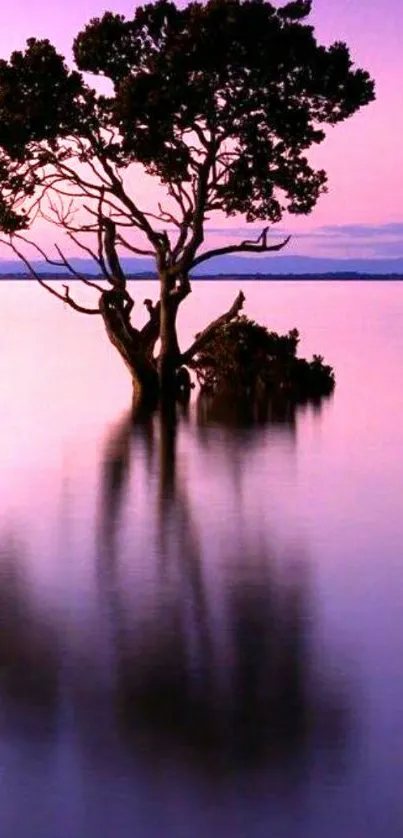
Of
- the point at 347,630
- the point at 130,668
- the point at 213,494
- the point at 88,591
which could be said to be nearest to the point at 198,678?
the point at 130,668

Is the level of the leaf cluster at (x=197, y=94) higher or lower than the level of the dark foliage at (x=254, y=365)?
higher

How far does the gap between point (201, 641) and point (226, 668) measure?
0.78 metres

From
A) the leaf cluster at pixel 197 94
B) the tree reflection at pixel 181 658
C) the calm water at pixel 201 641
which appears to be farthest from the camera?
the leaf cluster at pixel 197 94

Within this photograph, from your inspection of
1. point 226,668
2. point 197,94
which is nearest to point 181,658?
point 226,668

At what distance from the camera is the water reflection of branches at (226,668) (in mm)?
7234

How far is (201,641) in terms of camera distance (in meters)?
9.34

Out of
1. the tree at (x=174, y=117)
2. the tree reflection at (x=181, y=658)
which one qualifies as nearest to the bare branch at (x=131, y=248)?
the tree at (x=174, y=117)

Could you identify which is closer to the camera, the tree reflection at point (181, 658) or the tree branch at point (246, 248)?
the tree reflection at point (181, 658)

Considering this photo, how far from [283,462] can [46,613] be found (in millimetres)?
9808

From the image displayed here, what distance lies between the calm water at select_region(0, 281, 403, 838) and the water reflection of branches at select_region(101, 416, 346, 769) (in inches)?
0.8

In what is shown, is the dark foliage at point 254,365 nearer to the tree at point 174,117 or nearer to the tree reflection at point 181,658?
the tree at point 174,117

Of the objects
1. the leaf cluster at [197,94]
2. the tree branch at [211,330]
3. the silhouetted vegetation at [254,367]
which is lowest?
the silhouetted vegetation at [254,367]

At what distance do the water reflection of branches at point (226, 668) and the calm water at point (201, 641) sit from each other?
0.8 inches

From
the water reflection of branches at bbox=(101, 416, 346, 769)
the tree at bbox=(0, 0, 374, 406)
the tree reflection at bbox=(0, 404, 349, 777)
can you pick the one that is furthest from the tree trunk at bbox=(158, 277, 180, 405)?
the water reflection of branches at bbox=(101, 416, 346, 769)
